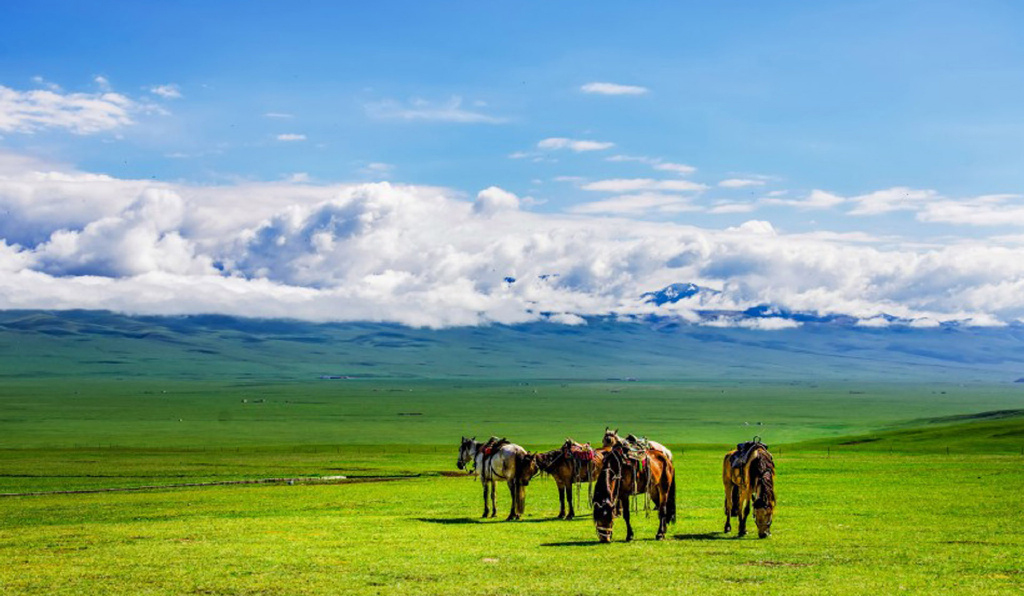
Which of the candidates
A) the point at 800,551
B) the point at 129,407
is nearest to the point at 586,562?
the point at 800,551

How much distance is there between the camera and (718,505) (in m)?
34.7

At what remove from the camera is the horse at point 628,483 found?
80.1 feet

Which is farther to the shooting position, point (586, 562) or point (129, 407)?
point (129, 407)

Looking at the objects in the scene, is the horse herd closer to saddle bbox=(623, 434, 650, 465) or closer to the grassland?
saddle bbox=(623, 434, 650, 465)

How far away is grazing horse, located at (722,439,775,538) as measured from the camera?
963 inches

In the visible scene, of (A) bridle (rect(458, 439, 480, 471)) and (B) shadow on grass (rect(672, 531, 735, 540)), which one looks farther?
(A) bridle (rect(458, 439, 480, 471))

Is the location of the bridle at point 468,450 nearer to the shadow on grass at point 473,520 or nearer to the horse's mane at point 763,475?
the shadow on grass at point 473,520

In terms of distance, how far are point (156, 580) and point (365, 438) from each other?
108 m

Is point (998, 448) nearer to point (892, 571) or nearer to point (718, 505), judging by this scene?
point (718, 505)

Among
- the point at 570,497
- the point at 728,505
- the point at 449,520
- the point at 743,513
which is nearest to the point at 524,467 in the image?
the point at 570,497

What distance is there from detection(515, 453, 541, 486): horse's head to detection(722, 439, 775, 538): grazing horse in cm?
717

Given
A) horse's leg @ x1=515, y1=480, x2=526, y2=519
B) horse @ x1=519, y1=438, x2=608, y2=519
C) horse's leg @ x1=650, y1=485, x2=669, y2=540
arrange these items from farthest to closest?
horse's leg @ x1=515, y1=480, x2=526, y2=519 → horse @ x1=519, y1=438, x2=608, y2=519 → horse's leg @ x1=650, y1=485, x2=669, y2=540

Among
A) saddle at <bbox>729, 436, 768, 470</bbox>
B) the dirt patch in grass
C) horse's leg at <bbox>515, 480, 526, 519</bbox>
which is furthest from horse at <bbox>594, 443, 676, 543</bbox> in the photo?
horse's leg at <bbox>515, 480, 526, 519</bbox>

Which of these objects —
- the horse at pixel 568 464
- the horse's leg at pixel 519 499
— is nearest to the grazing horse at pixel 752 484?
the horse at pixel 568 464
